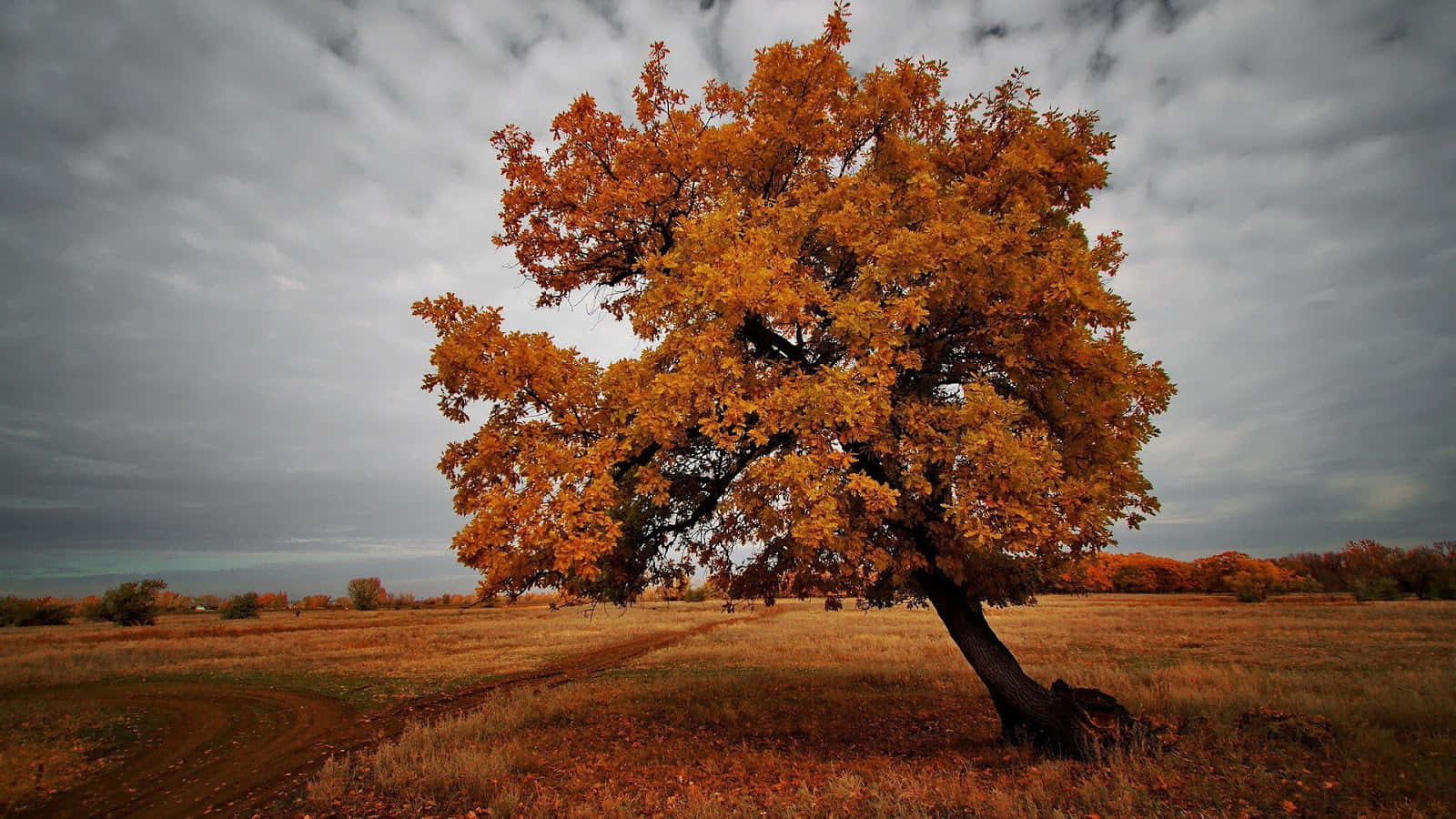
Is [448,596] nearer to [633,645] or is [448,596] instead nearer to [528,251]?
[633,645]

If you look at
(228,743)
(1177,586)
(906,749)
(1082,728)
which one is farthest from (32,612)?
(1177,586)

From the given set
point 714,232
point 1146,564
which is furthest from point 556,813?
point 1146,564

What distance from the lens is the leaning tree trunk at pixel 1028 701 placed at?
28.6 feet

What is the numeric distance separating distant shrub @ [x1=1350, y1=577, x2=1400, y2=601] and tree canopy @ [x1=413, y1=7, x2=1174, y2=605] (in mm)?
60692

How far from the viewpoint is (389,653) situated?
26828 millimetres

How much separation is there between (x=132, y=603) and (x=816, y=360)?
58465mm

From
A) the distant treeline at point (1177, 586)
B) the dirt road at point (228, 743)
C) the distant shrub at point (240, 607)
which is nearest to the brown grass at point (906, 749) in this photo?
the dirt road at point (228, 743)

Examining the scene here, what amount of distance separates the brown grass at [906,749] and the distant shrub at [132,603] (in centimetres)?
4640

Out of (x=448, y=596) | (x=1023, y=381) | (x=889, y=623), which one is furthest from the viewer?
(x=448, y=596)

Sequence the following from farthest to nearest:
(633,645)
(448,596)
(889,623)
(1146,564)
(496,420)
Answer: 1. (1146,564)
2. (448,596)
3. (889,623)
4. (633,645)
5. (496,420)

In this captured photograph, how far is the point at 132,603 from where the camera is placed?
4250cm

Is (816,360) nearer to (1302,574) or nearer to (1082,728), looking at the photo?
(1082,728)

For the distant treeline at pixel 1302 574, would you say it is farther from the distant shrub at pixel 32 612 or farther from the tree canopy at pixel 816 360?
the distant shrub at pixel 32 612

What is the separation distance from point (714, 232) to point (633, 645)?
25968mm
